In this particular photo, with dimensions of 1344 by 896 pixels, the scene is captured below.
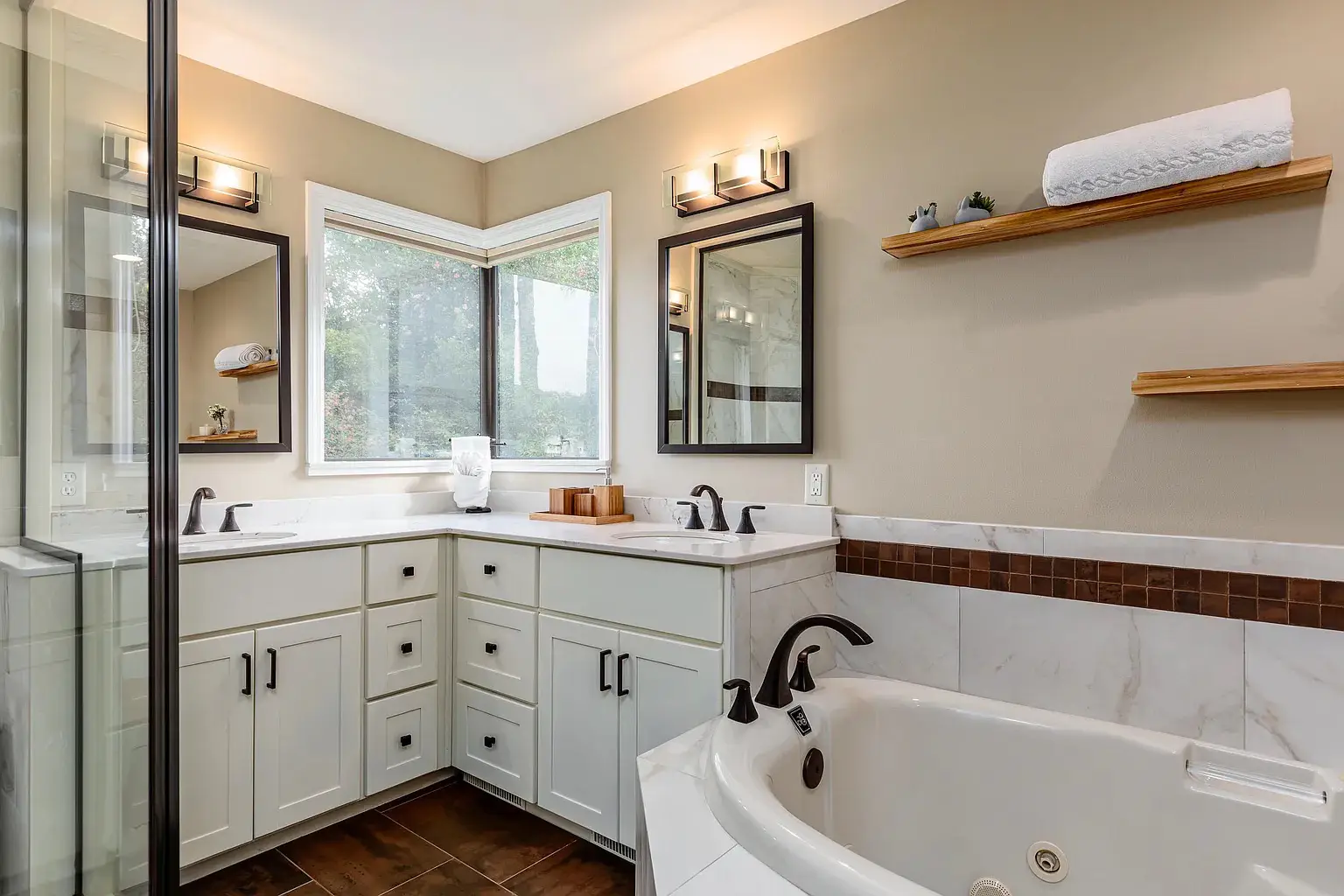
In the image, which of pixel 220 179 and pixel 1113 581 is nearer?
pixel 1113 581

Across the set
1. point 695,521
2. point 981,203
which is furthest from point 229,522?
point 981,203

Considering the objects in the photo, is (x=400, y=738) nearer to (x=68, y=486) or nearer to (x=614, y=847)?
(x=614, y=847)

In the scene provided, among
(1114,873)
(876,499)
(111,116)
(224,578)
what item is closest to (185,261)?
(224,578)

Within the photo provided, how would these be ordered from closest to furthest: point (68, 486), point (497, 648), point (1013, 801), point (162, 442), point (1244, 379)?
point (68, 486) < point (162, 442) < point (1244, 379) < point (1013, 801) < point (497, 648)

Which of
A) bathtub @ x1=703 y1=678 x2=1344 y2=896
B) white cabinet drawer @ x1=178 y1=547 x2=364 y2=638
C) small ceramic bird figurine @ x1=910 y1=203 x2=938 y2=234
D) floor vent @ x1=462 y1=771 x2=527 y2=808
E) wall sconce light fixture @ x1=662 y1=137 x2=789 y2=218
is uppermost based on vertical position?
wall sconce light fixture @ x1=662 y1=137 x2=789 y2=218

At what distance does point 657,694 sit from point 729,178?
5.29 ft

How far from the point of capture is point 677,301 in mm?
2707

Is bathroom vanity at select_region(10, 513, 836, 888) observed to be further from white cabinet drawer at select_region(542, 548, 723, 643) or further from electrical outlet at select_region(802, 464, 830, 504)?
electrical outlet at select_region(802, 464, 830, 504)

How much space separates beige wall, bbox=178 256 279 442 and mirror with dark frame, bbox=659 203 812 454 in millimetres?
1371

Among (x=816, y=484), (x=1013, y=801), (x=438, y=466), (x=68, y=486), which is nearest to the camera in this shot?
(x=68, y=486)

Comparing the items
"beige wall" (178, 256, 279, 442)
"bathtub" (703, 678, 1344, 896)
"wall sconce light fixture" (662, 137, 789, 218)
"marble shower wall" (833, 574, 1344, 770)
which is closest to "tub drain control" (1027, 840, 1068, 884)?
"bathtub" (703, 678, 1344, 896)

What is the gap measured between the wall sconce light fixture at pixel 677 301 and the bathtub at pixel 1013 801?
136cm

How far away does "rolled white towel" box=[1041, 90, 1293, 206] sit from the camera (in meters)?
1.54

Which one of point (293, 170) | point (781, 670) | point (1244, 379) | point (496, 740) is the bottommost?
point (496, 740)
